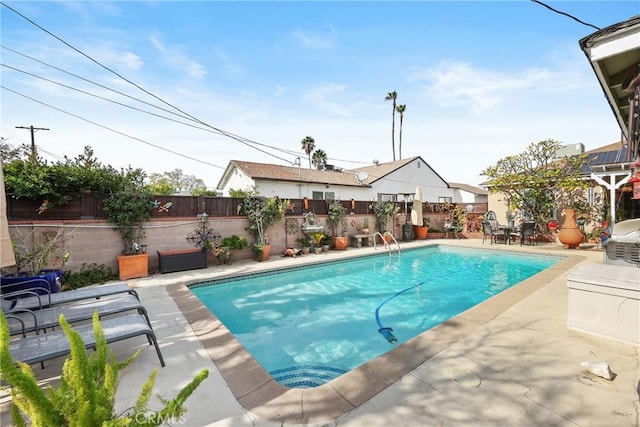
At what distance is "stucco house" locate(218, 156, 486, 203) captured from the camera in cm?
1633

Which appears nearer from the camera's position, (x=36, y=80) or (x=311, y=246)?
(x=36, y=80)

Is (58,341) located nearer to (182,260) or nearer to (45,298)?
(45,298)

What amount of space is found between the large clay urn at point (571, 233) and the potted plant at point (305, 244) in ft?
31.1

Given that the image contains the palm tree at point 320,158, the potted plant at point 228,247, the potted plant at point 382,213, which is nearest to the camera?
the potted plant at point 228,247

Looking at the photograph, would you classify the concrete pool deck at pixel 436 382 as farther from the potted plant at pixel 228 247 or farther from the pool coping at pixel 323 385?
the potted plant at pixel 228 247

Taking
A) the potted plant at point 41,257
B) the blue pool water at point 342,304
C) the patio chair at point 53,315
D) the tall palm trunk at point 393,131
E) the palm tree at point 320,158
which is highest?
the tall palm trunk at point 393,131

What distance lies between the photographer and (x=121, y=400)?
2170 mm

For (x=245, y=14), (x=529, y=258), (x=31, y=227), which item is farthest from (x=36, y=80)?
(x=529, y=258)

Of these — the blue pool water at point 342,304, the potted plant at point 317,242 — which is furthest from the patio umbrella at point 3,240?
the potted plant at point 317,242

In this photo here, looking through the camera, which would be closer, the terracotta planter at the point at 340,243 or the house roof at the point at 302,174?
the terracotta planter at the point at 340,243

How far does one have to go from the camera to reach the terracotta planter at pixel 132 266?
645 centimetres

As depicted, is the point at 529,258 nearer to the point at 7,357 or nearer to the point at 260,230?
the point at 260,230

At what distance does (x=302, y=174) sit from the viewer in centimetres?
1838

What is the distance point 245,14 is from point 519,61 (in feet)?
24.5
